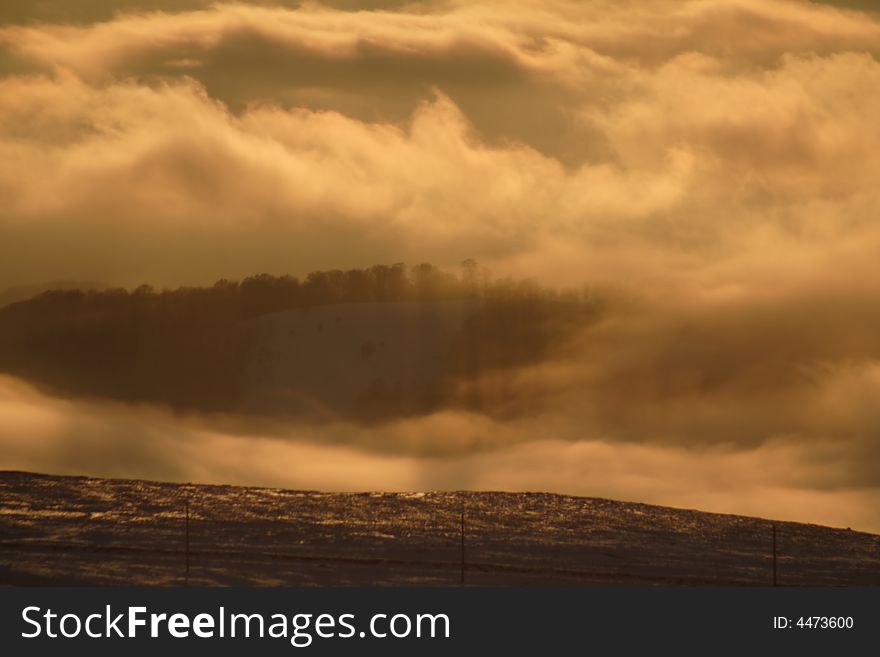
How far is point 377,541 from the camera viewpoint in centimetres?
9975

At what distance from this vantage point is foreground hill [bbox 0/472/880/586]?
81500mm

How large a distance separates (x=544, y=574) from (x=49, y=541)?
3905cm

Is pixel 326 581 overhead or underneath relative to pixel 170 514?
underneath

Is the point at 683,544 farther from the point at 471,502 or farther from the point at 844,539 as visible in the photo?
the point at 471,502

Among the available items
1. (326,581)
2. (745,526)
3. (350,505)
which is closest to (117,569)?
(326,581)

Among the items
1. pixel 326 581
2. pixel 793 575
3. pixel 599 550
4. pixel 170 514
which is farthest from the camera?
pixel 170 514

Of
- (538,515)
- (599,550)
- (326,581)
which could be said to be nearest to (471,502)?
(538,515)

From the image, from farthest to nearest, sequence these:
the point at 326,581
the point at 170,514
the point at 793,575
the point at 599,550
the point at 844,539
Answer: the point at 170,514
the point at 844,539
the point at 599,550
the point at 793,575
the point at 326,581

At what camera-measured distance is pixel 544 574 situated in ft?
270

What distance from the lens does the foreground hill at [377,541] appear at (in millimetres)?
81500

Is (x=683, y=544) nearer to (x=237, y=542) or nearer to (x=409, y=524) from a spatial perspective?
(x=409, y=524)

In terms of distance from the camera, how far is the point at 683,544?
4065 inches

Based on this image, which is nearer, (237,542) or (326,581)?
(326,581)

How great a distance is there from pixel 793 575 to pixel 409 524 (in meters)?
31.5
